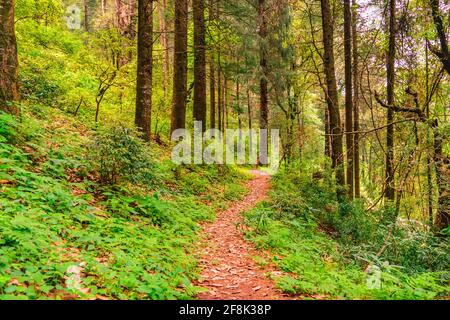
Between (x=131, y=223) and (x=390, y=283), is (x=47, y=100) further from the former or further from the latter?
(x=390, y=283)

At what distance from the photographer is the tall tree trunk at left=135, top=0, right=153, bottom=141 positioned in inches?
376

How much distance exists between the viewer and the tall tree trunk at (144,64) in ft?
31.3

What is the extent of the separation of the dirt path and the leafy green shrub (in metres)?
2.18

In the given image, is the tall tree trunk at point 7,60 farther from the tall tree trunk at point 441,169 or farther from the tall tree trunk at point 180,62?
the tall tree trunk at point 441,169

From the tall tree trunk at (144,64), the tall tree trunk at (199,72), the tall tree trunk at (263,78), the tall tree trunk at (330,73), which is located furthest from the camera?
the tall tree trunk at (263,78)

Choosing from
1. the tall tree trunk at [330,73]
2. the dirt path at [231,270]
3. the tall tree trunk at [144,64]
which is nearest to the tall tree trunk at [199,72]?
the tall tree trunk at [144,64]

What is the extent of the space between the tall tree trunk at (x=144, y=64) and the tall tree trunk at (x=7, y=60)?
147 inches

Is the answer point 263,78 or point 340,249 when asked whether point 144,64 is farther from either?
point 263,78

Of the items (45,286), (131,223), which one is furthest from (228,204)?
(45,286)

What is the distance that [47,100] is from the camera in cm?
1127
